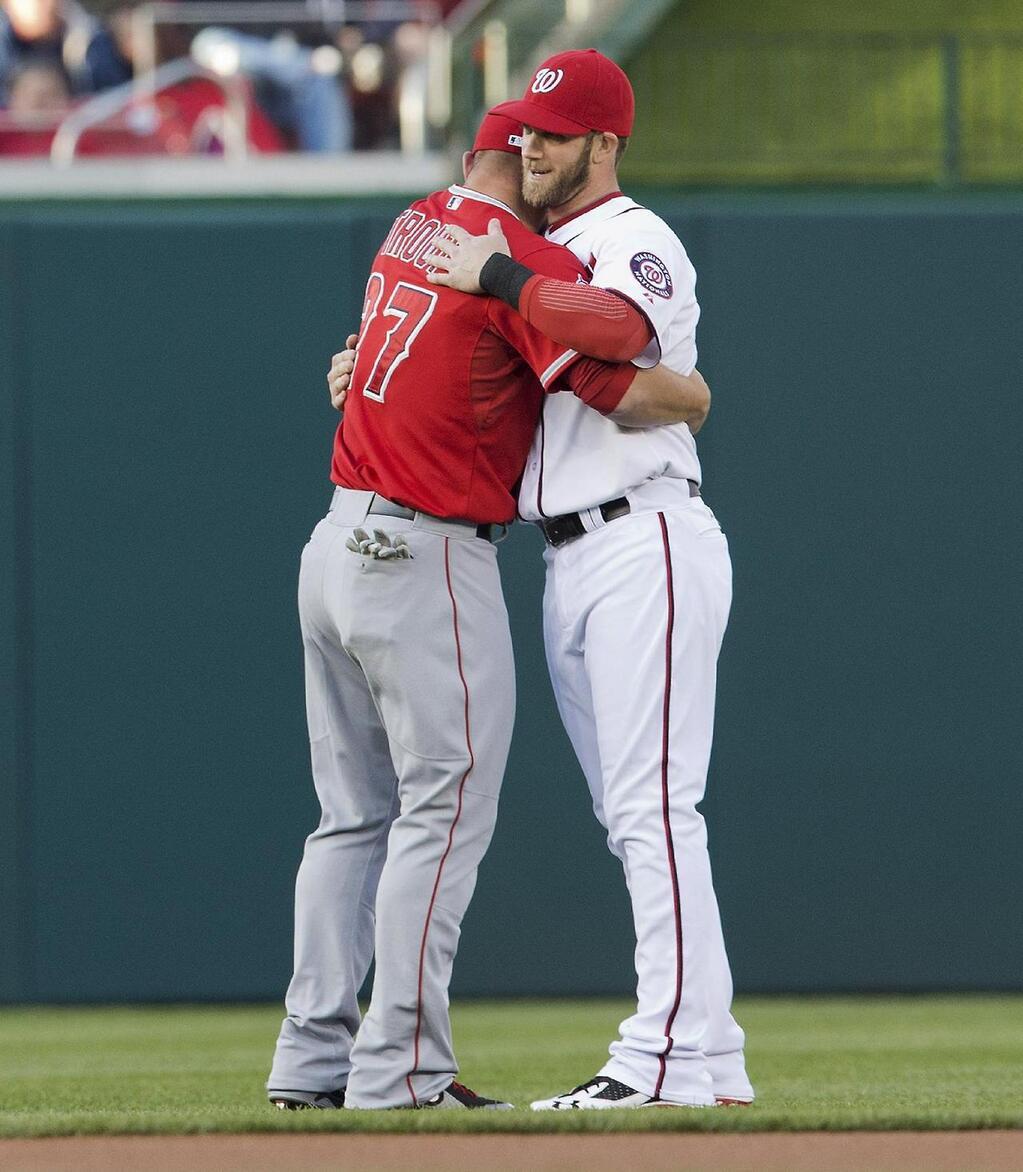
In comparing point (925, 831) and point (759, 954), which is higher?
point (925, 831)

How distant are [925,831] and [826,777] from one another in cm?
38

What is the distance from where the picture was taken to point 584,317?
3.27 m

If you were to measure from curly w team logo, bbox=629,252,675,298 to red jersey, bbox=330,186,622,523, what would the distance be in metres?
0.12

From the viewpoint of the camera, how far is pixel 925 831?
623cm

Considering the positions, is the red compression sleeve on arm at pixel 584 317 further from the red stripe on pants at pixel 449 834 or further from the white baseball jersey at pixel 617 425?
the red stripe on pants at pixel 449 834

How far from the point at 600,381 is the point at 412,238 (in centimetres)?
52

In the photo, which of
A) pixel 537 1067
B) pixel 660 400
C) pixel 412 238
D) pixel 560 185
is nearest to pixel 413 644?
pixel 660 400

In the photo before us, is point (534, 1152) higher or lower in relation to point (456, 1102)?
higher

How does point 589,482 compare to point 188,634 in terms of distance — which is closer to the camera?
point 589,482

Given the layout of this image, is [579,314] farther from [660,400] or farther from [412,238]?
[412,238]

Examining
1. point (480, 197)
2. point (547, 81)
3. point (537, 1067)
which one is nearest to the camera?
point (547, 81)

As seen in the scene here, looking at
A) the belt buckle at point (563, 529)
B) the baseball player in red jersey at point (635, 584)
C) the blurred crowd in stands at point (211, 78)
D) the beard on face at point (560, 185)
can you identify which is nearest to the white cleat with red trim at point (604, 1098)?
the baseball player in red jersey at point (635, 584)

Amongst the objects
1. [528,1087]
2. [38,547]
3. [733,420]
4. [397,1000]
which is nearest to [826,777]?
[733,420]

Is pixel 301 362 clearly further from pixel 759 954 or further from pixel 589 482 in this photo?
pixel 589 482
